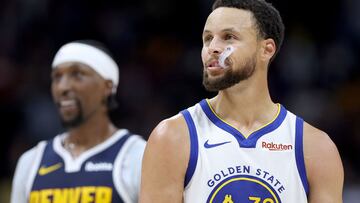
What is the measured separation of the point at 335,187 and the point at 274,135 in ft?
1.30

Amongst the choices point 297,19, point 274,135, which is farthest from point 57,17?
point 274,135

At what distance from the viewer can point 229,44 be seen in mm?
4375

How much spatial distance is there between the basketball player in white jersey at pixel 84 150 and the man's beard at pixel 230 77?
1.77 m

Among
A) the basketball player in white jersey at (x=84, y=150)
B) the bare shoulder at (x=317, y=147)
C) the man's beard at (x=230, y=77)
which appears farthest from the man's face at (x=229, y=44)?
the basketball player in white jersey at (x=84, y=150)

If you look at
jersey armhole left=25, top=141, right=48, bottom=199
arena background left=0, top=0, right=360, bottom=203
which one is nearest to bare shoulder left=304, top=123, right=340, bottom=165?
jersey armhole left=25, top=141, right=48, bottom=199

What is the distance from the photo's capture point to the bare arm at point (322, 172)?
4.34 m

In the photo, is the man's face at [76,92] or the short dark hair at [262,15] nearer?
the short dark hair at [262,15]

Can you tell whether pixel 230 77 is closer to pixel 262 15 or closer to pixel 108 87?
pixel 262 15

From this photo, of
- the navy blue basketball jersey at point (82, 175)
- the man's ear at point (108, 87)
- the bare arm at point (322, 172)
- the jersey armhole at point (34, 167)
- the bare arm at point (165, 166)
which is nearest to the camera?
the bare arm at point (165, 166)

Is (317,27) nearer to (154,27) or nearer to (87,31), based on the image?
(154,27)

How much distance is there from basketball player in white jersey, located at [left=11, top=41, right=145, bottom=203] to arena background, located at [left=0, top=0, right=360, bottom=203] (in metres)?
3.46

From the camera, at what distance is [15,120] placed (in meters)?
10.9

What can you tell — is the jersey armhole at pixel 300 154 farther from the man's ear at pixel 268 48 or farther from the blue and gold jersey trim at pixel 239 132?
the man's ear at pixel 268 48

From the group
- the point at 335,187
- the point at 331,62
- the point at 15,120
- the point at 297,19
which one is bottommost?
the point at 335,187
